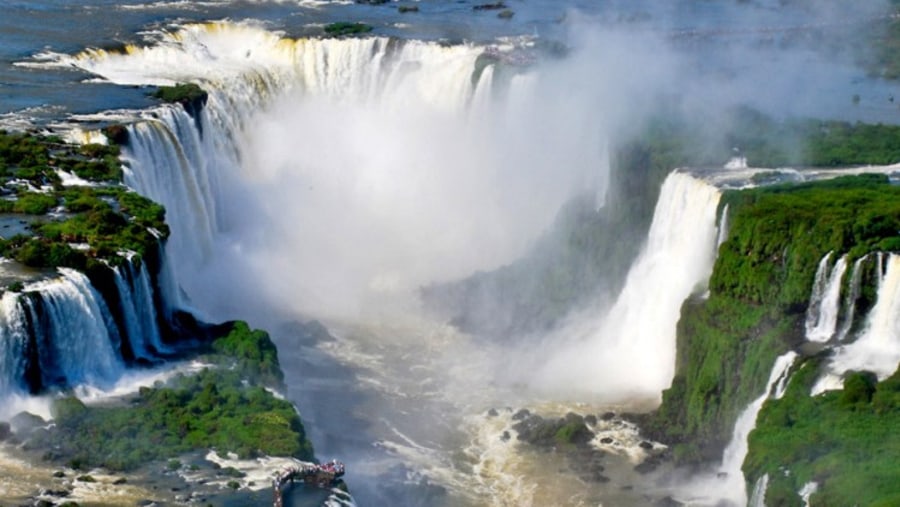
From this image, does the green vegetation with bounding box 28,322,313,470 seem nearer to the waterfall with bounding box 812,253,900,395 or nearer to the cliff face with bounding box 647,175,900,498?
the cliff face with bounding box 647,175,900,498

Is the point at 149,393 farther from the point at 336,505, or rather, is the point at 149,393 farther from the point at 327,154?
the point at 327,154

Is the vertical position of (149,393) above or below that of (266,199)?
below

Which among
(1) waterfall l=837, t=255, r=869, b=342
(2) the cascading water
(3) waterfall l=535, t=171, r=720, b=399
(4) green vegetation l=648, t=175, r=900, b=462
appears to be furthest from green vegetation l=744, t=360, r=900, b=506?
(2) the cascading water

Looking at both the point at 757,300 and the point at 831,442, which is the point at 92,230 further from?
the point at 831,442

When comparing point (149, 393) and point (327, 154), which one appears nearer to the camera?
point (149, 393)

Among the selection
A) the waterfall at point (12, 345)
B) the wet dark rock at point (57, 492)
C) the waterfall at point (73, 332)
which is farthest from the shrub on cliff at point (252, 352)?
the wet dark rock at point (57, 492)

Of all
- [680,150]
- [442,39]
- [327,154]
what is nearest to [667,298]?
[680,150]

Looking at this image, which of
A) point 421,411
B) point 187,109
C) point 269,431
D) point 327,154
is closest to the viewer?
point 269,431

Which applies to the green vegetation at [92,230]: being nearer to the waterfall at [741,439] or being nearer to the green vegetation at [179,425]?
the green vegetation at [179,425]
